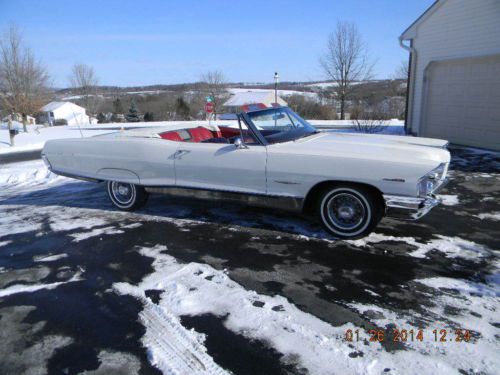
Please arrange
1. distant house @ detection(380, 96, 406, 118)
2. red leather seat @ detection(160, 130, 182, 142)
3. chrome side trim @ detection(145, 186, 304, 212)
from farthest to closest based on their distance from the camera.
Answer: distant house @ detection(380, 96, 406, 118) < red leather seat @ detection(160, 130, 182, 142) < chrome side trim @ detection(145, 186, 304, 212)

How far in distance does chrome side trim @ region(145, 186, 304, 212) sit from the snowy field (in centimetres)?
36

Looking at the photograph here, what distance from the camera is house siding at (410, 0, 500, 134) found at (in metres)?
9.56

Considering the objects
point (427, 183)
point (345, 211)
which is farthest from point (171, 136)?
point (427, 183)

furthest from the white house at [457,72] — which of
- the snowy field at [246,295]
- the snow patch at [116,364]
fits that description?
the snow patch at [116,364]

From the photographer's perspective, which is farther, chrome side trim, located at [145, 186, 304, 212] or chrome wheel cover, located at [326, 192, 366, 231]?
chrome side trim, located at [145, 186, 304, 212]

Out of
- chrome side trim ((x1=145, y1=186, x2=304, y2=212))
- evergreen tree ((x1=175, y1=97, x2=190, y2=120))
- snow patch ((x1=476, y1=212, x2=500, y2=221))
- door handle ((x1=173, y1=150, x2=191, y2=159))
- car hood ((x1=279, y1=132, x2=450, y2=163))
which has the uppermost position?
evergreen tree ((x1=175, y1=97, x2=190, y2=120))

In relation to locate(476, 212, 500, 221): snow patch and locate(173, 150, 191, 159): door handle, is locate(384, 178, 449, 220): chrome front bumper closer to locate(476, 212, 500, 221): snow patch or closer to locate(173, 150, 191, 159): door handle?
locate(476, 212, 500, 221): snow patch

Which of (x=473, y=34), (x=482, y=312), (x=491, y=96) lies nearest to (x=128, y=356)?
(x=482, y=312)

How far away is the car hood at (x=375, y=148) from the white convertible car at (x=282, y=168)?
0.01 meters

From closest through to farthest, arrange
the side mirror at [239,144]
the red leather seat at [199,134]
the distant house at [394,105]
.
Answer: the side mirror at [239,144] → the red leather seat at [199,134] → the distant house at [394,105]

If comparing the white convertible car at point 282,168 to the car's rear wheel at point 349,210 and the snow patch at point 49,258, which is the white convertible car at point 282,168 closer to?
the car's rear wheel at point 349,210

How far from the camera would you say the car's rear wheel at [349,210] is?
410 cm
